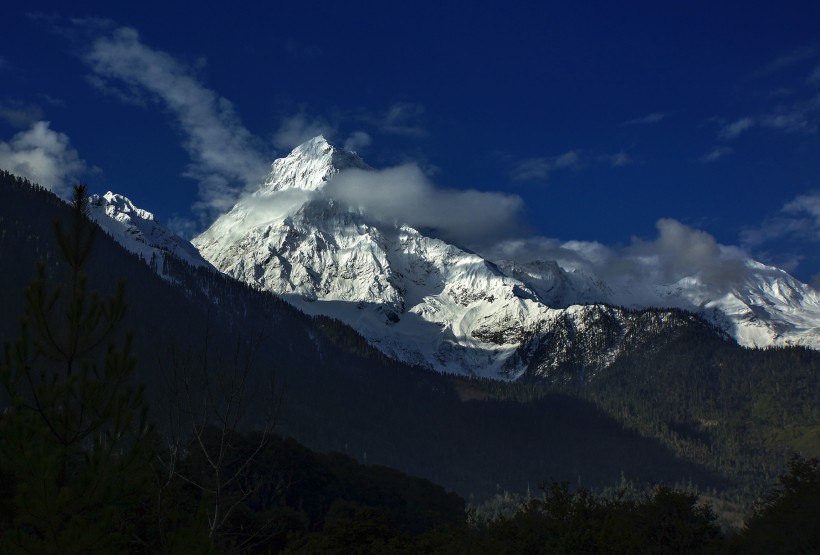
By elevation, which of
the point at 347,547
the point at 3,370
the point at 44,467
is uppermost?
the point at 3,370

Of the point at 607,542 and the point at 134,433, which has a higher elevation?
the point at 134,433

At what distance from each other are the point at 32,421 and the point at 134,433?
2775 millimetres

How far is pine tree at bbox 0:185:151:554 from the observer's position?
16875mm

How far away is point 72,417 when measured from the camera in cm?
1869

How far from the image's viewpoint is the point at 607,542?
150 ft

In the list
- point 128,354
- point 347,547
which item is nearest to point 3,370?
point 128,354

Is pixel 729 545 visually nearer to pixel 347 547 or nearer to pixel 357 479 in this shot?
pixel 347 547

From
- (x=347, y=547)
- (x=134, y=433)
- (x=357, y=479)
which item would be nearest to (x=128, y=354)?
(x=134, y=433)

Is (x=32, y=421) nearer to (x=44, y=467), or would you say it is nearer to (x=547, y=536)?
(x=44, y=467)

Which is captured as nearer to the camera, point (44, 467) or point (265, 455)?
point (44, 467)

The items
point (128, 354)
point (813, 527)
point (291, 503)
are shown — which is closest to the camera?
point (128, 354)

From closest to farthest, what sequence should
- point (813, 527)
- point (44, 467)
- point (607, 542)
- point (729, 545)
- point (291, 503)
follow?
point (44, 467), point (607, 542), point (813, 527), point (729, 545), point (291, 503)

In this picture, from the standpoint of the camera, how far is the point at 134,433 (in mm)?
20547

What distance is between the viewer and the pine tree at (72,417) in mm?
16875
